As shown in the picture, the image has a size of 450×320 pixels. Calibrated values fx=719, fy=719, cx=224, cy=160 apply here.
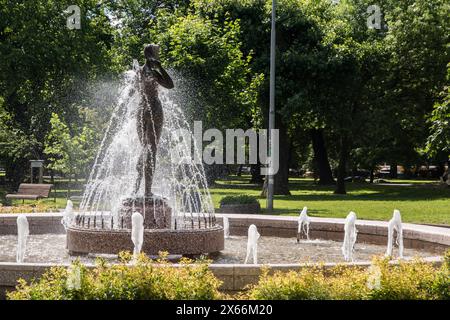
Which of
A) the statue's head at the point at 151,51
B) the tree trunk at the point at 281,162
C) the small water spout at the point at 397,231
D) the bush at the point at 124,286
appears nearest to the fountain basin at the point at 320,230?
the small water spout at the point at 397,231

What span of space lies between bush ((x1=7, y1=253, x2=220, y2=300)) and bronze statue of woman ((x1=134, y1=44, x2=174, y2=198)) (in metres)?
6.16

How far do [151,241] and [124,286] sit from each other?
15.8ft

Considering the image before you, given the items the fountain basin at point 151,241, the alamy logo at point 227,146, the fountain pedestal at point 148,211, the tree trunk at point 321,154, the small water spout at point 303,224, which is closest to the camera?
the fountain basin at point 151,241

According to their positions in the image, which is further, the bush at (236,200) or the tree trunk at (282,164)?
the tree trunk at (282,164)

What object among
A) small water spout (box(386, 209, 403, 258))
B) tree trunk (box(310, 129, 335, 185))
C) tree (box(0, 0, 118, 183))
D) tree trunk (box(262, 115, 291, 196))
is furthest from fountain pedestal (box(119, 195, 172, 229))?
tree trunk (box(310, 129, 335, 185))

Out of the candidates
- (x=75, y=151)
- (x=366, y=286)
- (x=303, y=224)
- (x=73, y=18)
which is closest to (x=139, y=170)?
(x=303, y=224)

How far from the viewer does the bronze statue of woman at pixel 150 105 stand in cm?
1320

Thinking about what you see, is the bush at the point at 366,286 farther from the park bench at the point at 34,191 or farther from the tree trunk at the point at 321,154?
the tree trunk at the point at 321,154

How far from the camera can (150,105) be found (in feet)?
43.3

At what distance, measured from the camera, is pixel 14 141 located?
37156 millimetres

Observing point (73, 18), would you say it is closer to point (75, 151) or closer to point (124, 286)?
point (75, 151)

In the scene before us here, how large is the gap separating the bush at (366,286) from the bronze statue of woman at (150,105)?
6438 mm

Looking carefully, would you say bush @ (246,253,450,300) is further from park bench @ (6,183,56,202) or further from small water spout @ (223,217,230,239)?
park bench @ (6,183,56,202)
